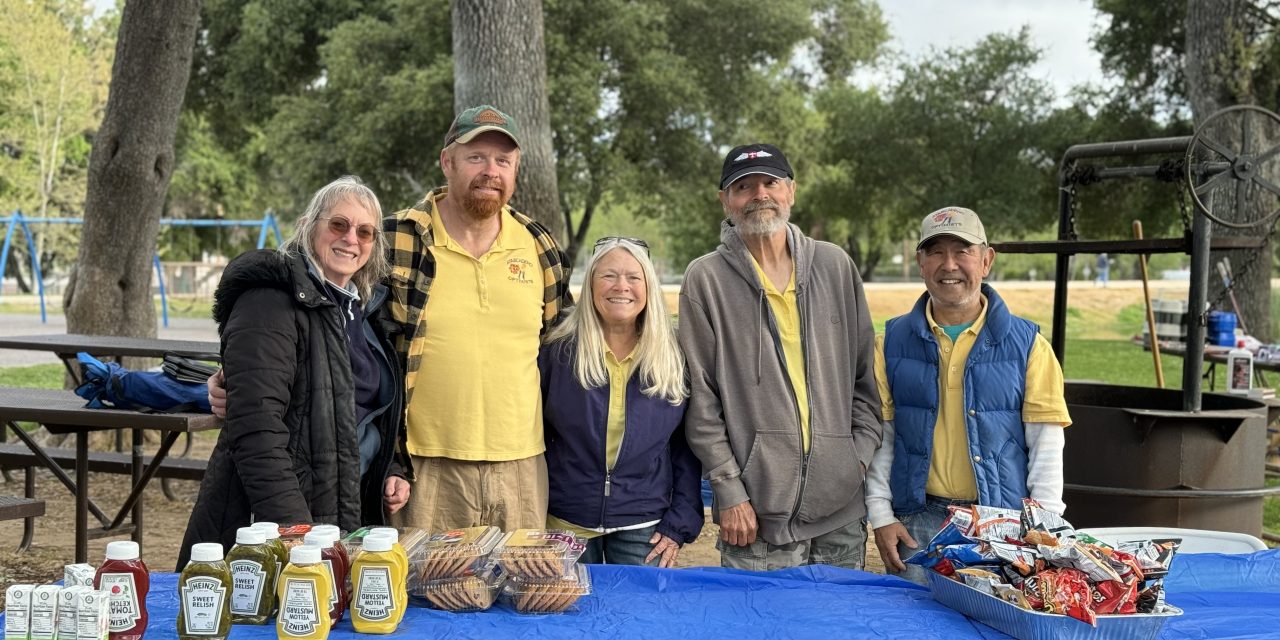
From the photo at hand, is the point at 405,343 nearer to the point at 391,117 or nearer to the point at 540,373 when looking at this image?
the point at 540,373

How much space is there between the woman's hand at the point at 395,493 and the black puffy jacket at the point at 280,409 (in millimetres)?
272

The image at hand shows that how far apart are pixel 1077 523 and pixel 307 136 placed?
55.9 ft

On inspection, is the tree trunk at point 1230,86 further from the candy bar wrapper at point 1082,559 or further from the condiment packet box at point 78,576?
the condiment packet box at point 78,576

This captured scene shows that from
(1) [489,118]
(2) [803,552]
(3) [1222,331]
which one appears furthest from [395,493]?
(3) [1222,331]

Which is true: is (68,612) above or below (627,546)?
above

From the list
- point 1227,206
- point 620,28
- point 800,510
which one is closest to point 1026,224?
point 620,28

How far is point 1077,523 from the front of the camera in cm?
515

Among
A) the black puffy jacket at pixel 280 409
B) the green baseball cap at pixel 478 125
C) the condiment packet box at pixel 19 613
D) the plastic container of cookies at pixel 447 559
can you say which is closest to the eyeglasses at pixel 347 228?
the black puffy jacket at pixel 280 409

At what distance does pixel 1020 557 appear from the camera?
244 cm

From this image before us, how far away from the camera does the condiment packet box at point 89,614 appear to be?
200cm

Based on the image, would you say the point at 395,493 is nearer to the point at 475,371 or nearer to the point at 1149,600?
the point at 475,371

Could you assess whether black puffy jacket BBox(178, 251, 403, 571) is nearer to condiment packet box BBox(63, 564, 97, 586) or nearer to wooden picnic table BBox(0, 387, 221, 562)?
condiment packet box BBox(63, 564, 97, 586)

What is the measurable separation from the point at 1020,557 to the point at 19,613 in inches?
79.8

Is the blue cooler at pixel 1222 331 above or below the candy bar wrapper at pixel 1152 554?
above
